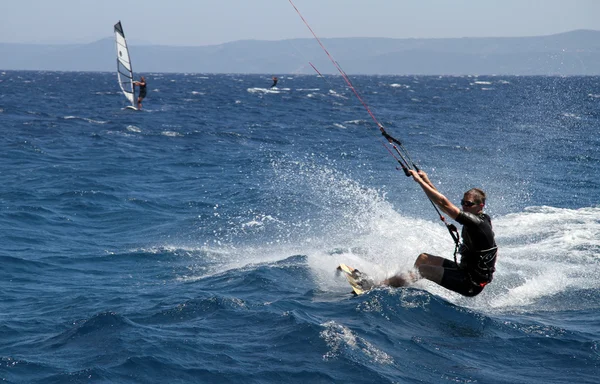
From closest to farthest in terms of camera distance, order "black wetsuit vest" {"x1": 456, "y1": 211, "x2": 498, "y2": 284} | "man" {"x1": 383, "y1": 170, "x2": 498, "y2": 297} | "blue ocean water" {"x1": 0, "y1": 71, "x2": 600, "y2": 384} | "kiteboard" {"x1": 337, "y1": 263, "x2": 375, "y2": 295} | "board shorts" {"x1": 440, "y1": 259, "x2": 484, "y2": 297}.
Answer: "blue ocean water" {"x1": 0, "y1": 71, "x2": 600, "y2": 384} < "man" {"x1": 383, "y1": 170, "x2": 498, "y2": 297} < "black wetsuit vest" {"x1": 456, "y1": 211, "x2": 498, "y2": 284} < "board shorts" {"x1": 440, "y1": 259, "x2": 484, "y2": 297} < "kiteboard" {"x1": 337, "y1": 263, "x2": 375, "y2": 295}

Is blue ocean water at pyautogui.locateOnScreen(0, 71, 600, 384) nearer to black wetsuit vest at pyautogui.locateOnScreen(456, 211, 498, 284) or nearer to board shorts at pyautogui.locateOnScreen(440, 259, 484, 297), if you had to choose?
board shorts at pyautogui.locateOnScreen(440, 259, 484, 297)

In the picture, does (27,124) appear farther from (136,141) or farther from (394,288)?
(394,288)

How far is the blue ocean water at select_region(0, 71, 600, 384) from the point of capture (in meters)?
6.57

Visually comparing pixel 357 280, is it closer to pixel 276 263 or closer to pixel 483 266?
pixel 483 266

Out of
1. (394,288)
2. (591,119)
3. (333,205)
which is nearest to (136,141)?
(333,205)

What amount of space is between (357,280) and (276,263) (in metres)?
2.18

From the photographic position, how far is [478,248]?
7707 millimetres

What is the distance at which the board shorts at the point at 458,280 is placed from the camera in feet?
26.0

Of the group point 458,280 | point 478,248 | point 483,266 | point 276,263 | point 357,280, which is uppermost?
point 478,248

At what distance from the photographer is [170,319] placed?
7746 millimetres

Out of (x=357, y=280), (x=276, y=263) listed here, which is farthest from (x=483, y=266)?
(x=276, y=263)

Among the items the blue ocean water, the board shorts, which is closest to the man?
the board shorts

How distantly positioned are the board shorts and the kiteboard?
1099 millimetres

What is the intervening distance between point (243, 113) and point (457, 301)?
Answer: 33327 mm
